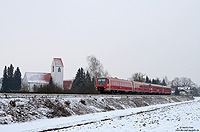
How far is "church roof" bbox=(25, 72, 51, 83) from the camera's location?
306 feet

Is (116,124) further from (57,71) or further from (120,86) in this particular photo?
(57,71)

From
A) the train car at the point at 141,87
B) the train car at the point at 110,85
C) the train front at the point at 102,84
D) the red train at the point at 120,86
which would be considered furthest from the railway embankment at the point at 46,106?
the train car at the point at 141,87

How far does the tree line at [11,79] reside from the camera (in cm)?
8551

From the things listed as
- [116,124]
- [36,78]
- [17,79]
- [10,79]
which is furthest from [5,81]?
[116,124]

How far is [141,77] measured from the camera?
340 feet

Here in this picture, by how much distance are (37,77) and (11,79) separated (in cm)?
1061

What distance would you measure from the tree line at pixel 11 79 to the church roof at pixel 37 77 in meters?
3.90

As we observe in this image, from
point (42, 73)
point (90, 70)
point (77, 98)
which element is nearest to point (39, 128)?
point (77, 98)

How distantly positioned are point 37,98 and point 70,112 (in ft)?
11.1

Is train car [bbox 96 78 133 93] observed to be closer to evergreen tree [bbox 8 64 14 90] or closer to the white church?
the white church

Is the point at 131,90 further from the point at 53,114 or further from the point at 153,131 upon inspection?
the point at 153,131

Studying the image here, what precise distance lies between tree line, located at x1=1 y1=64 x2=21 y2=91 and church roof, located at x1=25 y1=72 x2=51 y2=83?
12.8 feet

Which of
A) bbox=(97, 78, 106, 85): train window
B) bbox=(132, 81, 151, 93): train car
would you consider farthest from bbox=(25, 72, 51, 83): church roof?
bbox=(97, 78, 106, 85): train window

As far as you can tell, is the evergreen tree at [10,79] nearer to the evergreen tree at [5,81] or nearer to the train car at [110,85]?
the evergreen tree at [5,81]
